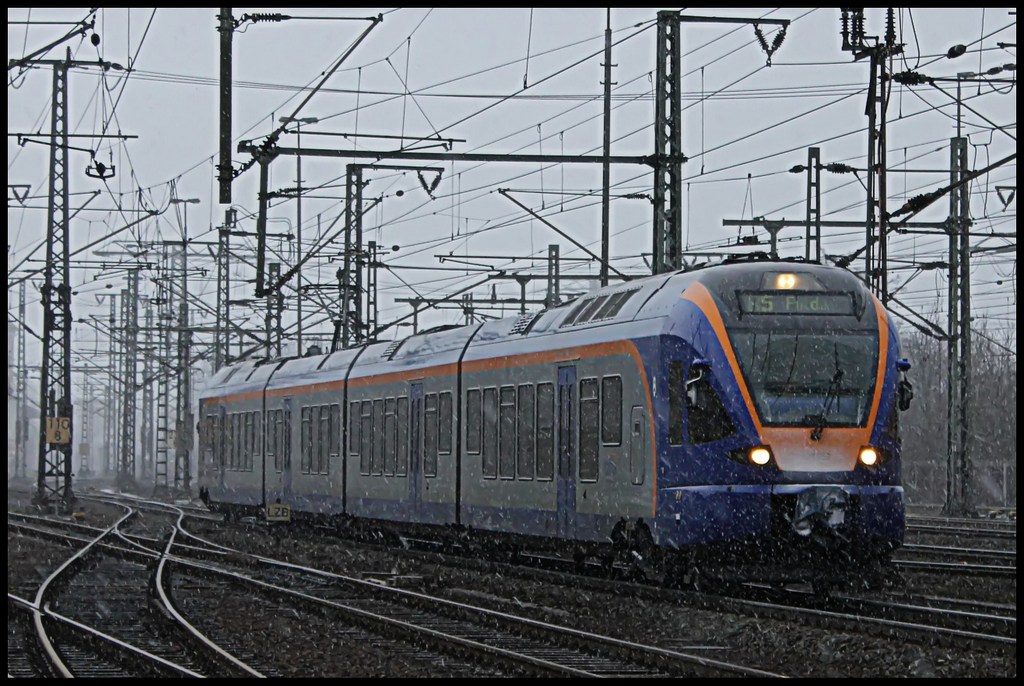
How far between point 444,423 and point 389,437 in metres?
2.50

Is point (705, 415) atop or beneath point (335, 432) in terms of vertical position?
atop

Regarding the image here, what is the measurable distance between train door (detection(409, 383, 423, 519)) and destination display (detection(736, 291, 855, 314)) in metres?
8.30

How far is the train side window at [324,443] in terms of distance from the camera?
27922 mm

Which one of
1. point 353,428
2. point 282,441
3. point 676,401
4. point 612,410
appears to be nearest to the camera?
point 676,401

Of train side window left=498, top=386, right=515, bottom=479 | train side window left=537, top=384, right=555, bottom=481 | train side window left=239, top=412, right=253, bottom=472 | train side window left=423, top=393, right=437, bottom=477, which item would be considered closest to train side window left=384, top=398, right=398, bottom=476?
train side window left=423, top=393, right=437, bottom=477

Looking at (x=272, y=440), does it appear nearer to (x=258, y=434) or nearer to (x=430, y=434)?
(x=258, y=434)

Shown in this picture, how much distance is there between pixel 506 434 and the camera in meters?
20.4

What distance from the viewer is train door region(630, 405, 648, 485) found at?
54.2 ft

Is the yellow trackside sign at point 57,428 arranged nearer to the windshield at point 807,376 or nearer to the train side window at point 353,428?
the train side window at point 353,428

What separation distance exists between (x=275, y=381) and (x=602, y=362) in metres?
14.8

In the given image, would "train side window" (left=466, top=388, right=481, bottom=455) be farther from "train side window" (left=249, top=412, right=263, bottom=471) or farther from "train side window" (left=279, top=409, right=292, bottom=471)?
"train side window" (left=249, top=412, right=263, bottom=471)

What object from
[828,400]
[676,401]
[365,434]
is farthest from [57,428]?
[828,400]

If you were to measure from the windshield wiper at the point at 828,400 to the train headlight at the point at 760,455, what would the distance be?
0.49 meters

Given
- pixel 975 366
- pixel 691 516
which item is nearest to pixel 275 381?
pixel 691 516
